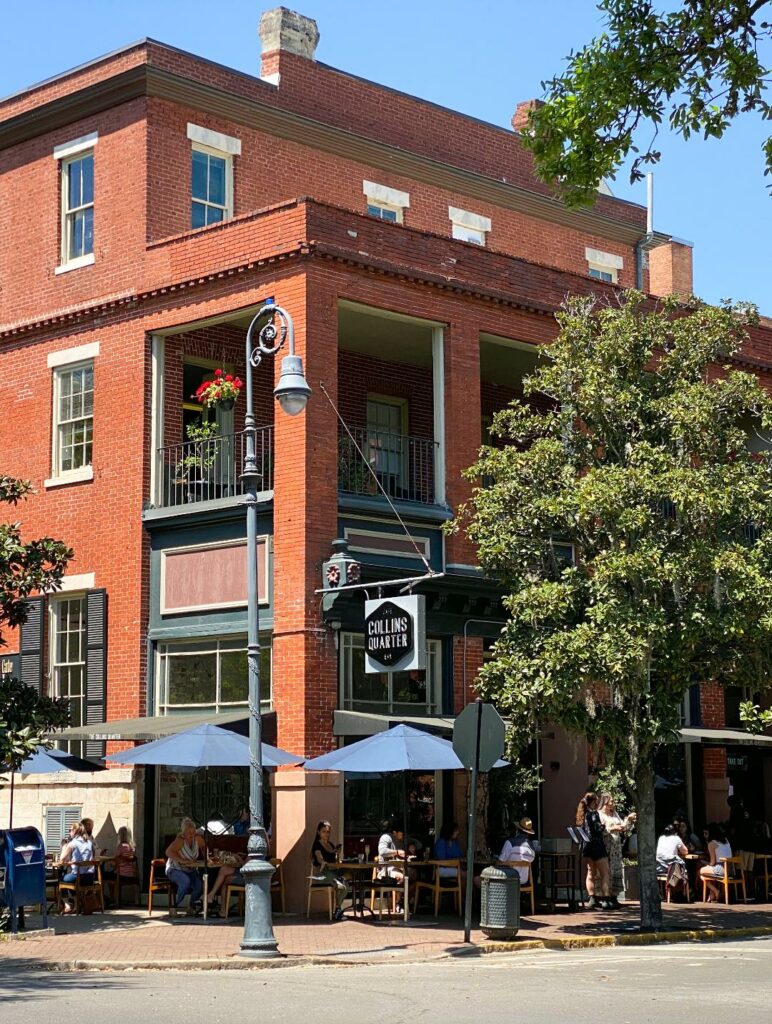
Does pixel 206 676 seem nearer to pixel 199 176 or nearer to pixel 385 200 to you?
pixel 199 176

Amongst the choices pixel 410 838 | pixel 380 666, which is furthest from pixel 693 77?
pixel 410 838

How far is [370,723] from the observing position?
74.8 feet

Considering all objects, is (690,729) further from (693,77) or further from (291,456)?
(693,77)

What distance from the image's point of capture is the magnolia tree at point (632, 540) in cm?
2067

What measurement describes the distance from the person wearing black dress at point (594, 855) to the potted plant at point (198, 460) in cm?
801

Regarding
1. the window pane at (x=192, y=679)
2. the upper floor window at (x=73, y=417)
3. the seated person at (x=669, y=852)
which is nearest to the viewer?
the window pane at (x=192, y=679)

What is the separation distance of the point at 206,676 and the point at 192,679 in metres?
0.34

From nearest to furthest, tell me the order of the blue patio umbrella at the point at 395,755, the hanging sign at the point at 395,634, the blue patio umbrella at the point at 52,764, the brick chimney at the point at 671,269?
the blue patio umbrella at the point at 395,755 → the hanging sign at the point at 395,634 → the blue patio umbrella at the point at 52,764 → the brick chimney at the point at 671,269

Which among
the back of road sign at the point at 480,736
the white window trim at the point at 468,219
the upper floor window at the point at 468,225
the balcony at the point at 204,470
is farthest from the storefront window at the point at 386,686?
the white window trim at the point at 468,219

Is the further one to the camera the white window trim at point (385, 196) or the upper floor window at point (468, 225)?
the upper floor window at point (468, 225)

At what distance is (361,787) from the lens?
24625 mm

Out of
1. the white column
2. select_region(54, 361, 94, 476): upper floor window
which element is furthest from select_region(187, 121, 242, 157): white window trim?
the white column

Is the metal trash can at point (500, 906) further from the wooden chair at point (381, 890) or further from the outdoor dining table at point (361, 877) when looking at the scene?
the wooden chair at point (381, 890)

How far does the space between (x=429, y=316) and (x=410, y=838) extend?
333 inches
